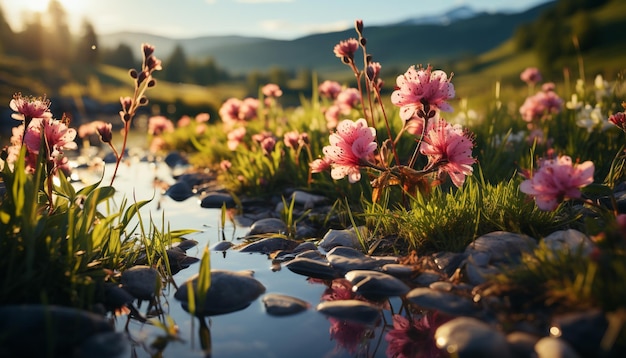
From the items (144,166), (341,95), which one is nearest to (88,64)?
(144,166)

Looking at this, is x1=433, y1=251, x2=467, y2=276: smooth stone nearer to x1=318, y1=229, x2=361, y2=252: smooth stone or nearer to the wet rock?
x1=318, y1=229, x2=361, y2=252: smooth stone

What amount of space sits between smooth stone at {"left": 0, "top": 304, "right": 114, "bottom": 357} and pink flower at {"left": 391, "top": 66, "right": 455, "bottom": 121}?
214cm

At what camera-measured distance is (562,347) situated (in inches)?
76.9

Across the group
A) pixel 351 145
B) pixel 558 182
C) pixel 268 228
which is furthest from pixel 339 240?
pixel 558 182

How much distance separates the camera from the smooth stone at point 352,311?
2580 millimetres

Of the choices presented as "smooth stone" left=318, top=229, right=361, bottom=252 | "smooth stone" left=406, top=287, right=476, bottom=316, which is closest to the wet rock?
"smooth stone" left=406, top=287, right=476, bottom=316

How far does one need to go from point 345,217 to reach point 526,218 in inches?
65.3

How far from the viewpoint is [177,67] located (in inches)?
3246

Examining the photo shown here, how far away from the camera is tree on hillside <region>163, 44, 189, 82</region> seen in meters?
80.0

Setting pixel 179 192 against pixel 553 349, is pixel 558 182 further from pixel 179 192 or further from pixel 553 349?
pixel 179 192

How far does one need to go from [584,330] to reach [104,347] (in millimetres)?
2029

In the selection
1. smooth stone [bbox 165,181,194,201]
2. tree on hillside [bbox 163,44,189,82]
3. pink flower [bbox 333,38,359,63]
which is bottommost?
smooth stone [bbox 165,181,194,201]

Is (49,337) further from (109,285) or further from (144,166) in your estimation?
(144,166)

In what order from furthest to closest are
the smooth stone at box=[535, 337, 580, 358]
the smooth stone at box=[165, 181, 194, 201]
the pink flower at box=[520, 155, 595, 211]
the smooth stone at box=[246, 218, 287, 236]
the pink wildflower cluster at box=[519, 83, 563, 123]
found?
the smooth stone at box=[165, 181, 194, 201]
the pink wildflower cluster at box=[519, 83, 563, 123]
the smooth stone at box=[246, 218, 287, 236]
the pink flower at box=[520, 155, 595, 211]
the smooth stone at box=[535, 337, 580, 358]
